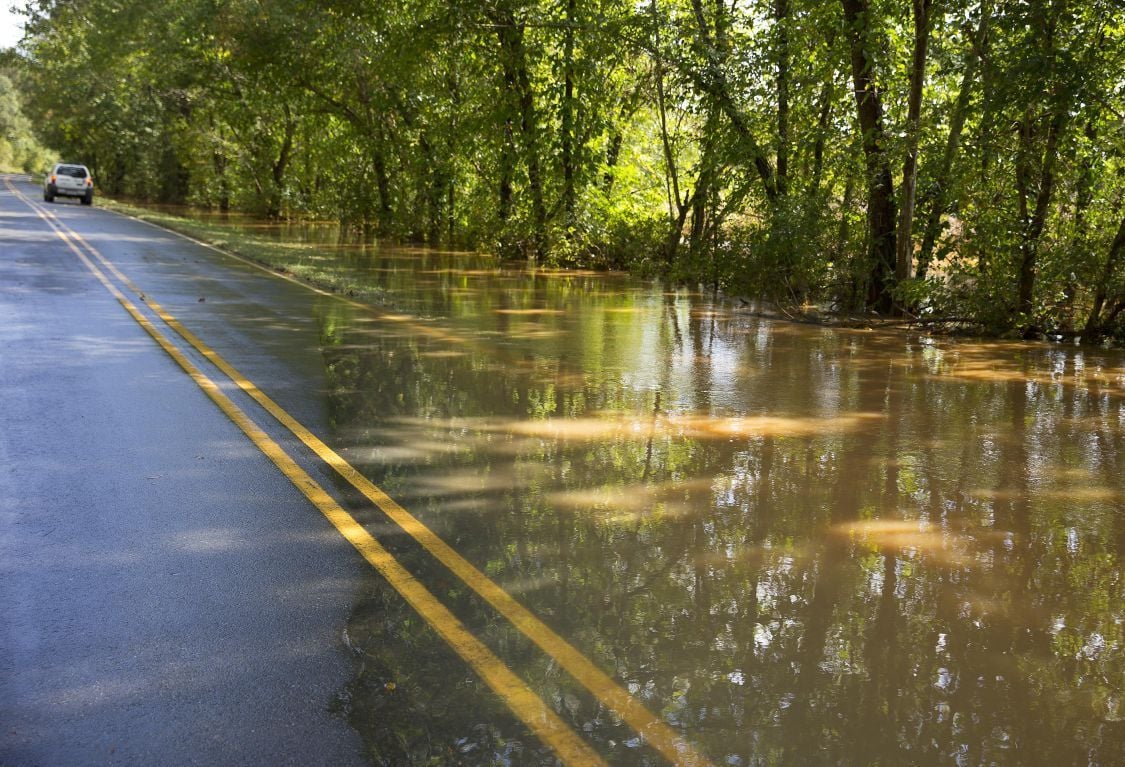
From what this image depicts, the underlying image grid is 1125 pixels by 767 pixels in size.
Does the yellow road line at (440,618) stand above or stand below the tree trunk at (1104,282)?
below

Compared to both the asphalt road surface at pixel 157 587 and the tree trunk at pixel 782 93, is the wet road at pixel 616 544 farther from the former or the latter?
the tree trunk at pixel 782 93

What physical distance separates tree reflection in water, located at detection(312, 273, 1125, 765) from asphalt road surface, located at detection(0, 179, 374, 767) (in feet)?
1.10

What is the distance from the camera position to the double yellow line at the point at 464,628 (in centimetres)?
368

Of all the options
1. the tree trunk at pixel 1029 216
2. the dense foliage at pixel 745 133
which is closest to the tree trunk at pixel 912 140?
the dense foliage at pixel 745 133

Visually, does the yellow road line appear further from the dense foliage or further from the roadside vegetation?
the roadside vegetation

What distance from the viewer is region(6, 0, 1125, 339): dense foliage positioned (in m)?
14.0

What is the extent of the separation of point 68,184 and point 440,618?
157ft

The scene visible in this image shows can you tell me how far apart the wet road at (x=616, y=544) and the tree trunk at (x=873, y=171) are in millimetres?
4348

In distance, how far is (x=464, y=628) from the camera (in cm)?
457

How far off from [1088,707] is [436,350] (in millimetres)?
9173

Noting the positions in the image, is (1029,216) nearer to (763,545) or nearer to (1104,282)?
Result: (1104,282)

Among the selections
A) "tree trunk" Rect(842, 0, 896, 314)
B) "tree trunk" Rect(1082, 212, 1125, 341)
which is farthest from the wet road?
"tree trunk" Rect(842, 0, 896, 314)

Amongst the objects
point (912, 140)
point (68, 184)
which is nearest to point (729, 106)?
point (912, 140)

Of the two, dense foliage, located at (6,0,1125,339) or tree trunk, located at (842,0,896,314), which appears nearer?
dense foliage, located at (6,0,1125,339)
